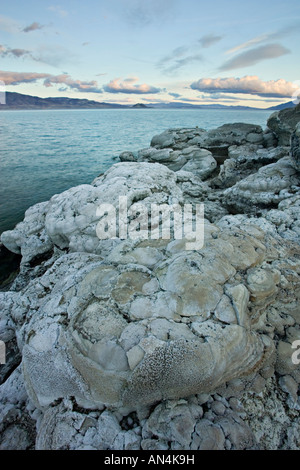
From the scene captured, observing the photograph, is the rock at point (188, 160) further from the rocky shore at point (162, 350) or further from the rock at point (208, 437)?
the rock at point (208, 437)

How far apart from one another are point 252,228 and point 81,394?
13.4 ft

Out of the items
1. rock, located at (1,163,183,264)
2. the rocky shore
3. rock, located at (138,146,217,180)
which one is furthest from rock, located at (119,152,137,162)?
Answer: the rocky shore

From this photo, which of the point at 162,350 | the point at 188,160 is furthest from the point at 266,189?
the point at 188,160

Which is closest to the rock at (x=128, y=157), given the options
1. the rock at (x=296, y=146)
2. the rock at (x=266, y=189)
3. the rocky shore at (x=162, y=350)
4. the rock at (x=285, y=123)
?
the rock at (x=285, y=123)

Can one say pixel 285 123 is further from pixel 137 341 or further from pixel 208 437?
pixel 208 437

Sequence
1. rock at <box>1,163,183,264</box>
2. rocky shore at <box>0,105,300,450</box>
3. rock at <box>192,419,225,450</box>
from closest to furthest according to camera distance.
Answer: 1. rock at <box>192,419,225,450</box>
2. rocky shore at <box>0,105,300,450</box>
3. rock at <box>1,163,183,264</box>

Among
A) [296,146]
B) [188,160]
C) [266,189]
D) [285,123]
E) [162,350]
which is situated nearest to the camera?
[162,350]

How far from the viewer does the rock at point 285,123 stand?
12219 millimetres

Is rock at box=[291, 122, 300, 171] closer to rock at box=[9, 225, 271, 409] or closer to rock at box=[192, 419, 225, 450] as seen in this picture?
rock at box=[9, 225, 271, 409]

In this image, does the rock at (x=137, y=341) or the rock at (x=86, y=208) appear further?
the rock at (x=86, y=208)

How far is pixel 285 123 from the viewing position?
1252cm

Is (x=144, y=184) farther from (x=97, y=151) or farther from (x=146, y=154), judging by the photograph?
(x=97, y=151)

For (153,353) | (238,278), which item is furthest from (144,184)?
(153,353)

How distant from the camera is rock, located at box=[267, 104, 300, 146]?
40.1 ft
